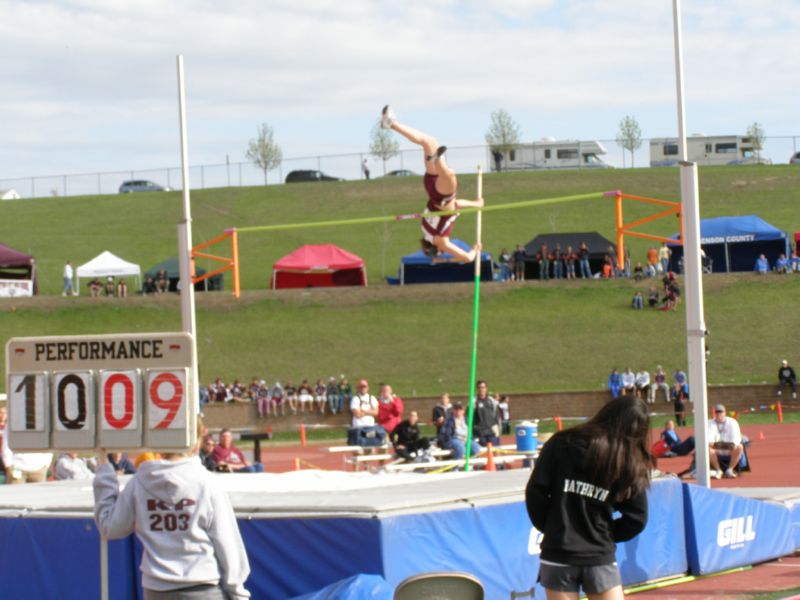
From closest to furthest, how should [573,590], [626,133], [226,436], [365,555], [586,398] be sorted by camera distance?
[573,590]
[365,555]
[226,436]
[586,398]
[626,133]

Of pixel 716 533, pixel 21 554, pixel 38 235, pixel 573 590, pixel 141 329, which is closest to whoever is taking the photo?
pixel 573 590

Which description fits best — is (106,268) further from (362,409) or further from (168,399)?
(168,399)

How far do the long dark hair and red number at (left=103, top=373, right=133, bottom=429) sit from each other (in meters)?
2.15

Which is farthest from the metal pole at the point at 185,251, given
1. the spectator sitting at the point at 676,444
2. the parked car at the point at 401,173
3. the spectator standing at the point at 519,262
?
the parked car at the point at 401,173

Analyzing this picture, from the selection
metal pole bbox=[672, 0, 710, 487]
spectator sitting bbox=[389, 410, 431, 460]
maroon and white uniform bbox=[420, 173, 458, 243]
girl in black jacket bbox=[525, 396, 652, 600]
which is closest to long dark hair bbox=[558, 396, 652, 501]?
girl in black jacket bbox=[525, 396, 652, 600]

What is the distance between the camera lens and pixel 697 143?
64812mm

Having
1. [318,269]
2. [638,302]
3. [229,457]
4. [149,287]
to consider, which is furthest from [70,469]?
[149,287]

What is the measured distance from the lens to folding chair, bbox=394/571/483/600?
492 cm

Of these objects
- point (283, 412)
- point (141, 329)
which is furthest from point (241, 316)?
point (283, 412)

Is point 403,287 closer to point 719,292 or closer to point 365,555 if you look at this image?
point 719,292

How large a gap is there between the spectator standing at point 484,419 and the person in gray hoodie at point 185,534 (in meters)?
10.6

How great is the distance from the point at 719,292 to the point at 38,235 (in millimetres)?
32796

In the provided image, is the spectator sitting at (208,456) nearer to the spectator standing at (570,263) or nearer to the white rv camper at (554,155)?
the spectator standing at (570,263)

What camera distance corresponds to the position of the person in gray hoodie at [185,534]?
4652 mm
